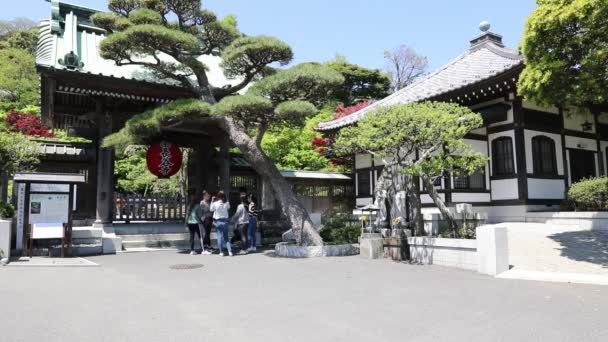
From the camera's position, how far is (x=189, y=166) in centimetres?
1741

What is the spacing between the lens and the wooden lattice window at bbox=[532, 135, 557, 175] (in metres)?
13.8

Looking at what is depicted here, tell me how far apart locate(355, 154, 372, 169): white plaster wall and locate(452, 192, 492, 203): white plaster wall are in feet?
15.1

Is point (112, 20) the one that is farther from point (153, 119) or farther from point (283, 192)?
point (283, 192)

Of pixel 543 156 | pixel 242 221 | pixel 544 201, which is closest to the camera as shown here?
pixel 242 221

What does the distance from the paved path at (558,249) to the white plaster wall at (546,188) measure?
1.76 meters

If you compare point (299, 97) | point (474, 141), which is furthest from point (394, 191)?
point (474, 141)

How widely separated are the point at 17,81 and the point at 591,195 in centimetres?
3642

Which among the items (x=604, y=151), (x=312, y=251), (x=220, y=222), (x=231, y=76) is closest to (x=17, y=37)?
(x=231, y=76)

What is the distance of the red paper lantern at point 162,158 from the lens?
566 inches

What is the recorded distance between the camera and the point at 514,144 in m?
13.5

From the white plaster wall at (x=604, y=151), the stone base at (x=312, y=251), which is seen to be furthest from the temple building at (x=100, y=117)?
the white plaster wall at (x=604, y=151)

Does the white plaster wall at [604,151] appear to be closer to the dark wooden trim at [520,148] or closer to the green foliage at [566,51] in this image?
the dark wooden trim at [520,148]

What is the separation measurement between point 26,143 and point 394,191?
36.8 ft

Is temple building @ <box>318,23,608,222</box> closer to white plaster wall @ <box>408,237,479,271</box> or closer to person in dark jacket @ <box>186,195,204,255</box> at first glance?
white plaster wall @ <box>408,237,479,271</box>
